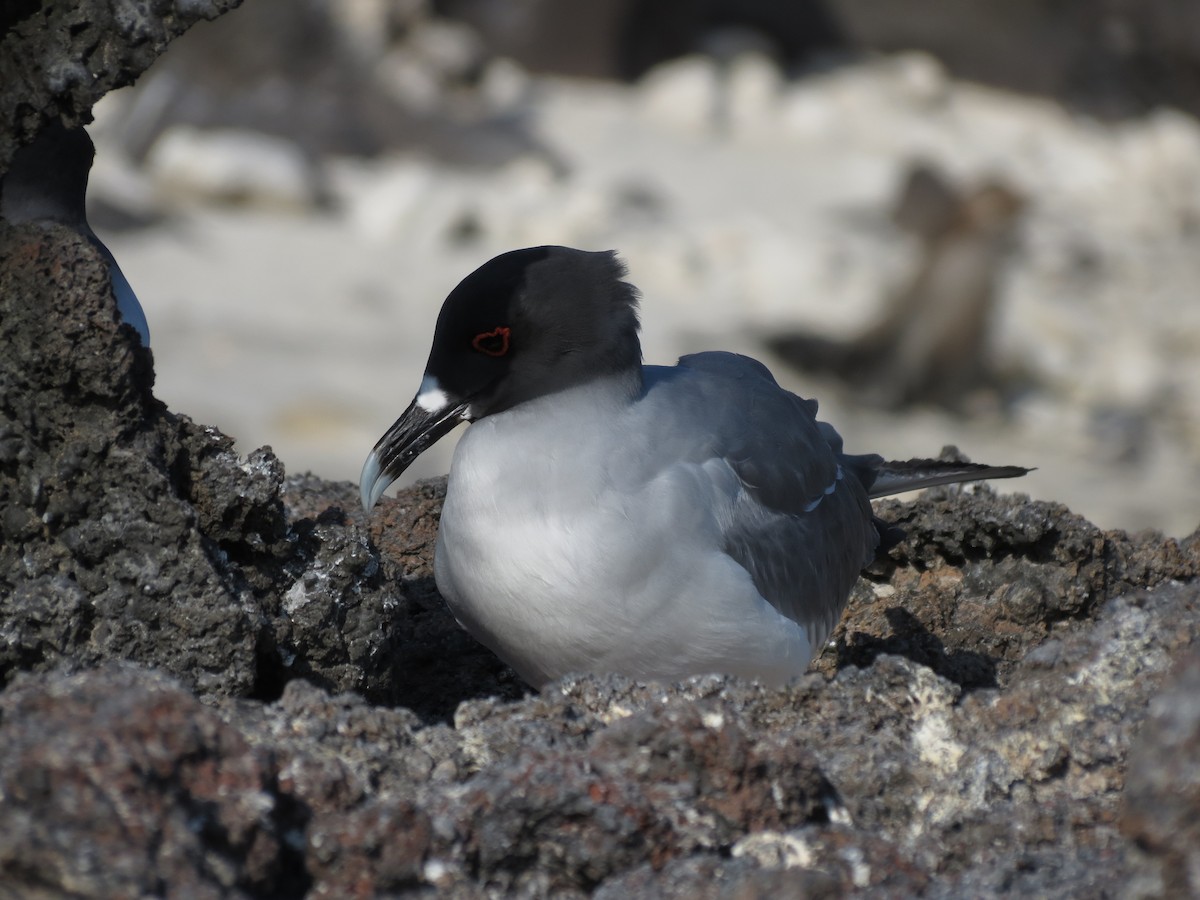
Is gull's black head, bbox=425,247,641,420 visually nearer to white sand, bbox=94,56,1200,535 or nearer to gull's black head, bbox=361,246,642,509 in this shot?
gull's black head, bbox=361,246,642,509

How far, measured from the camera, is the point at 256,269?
14.1 metres

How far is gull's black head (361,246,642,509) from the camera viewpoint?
4.05 meters

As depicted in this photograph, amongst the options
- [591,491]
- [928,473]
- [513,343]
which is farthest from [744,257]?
[591,491]

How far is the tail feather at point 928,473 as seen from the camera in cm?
495

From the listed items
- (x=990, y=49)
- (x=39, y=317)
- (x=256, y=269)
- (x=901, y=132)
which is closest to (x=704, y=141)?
(x=901, y=132)

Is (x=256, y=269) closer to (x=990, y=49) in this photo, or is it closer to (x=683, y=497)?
(x=683, y=497)

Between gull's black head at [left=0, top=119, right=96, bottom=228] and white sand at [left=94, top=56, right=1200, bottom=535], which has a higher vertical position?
white sand at [left=94, top=56, right=1200, bottom=535]

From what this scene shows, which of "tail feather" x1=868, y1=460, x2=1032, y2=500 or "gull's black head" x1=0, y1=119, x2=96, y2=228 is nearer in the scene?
"gull's black head" x1=0, y1=119, x2=96, y2=228

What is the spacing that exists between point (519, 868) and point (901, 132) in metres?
18.8

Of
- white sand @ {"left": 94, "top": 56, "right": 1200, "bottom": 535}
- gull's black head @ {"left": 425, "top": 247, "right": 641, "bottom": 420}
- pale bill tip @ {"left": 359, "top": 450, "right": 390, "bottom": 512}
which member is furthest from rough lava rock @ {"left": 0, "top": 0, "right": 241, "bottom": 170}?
white sand @ {"left": 94, "top": 56, "right": 1200, "bottom": 535}

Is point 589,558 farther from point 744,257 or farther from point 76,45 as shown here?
point 744,257

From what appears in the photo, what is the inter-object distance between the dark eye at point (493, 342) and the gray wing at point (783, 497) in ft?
1.75

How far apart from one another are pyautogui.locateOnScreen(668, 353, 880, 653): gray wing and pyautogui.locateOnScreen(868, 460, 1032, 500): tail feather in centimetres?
20

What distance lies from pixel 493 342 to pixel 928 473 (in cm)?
161
